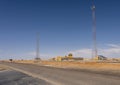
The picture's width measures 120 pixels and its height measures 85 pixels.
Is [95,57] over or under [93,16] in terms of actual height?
under

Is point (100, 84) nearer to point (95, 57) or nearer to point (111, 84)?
point (111, 84)

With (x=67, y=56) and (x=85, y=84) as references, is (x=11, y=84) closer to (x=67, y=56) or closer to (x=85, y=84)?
(x=85, y=84)

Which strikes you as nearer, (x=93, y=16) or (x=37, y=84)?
(x=37, y=84)

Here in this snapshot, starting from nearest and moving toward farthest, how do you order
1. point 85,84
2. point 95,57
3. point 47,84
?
point 85,84, point 47,84, point 95,57

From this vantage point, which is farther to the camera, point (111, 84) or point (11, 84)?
point (11, 84)

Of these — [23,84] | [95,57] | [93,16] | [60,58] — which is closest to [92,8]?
[93,16]

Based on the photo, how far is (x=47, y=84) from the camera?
1955 cm

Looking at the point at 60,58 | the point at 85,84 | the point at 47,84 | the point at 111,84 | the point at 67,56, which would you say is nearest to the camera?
the point at 111,84

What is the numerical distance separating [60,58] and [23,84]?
101 metres

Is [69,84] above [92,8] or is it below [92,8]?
below

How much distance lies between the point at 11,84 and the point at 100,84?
7538mm

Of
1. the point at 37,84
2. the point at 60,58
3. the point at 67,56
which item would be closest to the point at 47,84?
the point at 37,84

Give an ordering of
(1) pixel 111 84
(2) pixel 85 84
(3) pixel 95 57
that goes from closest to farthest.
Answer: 1. (1) pixel 111 84
2. (2) pixel 85 84
3. (3) pixel 95 57

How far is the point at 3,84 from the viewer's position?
20688 mm
